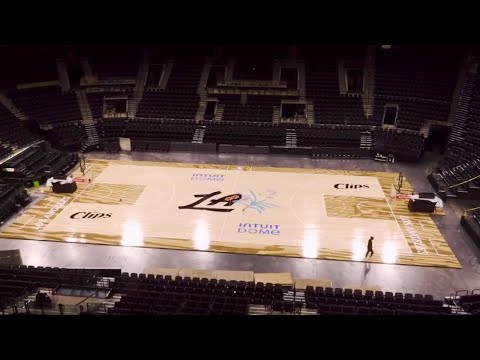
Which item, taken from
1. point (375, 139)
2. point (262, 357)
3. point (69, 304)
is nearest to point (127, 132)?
point (375, 139)

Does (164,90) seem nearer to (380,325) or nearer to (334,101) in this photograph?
(334,101)

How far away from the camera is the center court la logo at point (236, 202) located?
20281 millimetres

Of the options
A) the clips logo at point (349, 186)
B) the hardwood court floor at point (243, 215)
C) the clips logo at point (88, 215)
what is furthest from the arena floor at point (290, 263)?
Answer: the clips logo at point (349, 186)

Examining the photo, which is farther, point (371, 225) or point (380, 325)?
point (371, 225)

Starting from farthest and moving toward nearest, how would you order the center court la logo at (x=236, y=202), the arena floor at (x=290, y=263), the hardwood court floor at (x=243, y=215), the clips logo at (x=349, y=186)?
1. the clips logo at (x=349, y=186)
2. the center court la logo at (x=236, y=202)
3. the hardwood court floor at (x=243, y=215)
4. the arena floor at (x=290, y=263)

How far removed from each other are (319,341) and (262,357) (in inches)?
A: 26.2

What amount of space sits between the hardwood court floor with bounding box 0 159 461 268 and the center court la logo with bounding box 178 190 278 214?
0.16 ft

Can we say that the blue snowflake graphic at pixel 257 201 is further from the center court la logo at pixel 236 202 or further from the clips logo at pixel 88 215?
the clips logo at pixel 88 215

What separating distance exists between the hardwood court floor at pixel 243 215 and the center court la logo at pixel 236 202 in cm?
5

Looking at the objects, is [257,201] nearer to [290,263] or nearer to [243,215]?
[243,215]

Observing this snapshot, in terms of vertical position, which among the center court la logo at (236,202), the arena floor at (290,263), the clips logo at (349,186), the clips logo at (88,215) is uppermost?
the clips logo at (349,186)

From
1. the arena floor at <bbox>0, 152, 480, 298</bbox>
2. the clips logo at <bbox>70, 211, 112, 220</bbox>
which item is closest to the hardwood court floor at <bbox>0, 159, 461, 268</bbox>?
the clips logo at <bbox>70, 211, 112, 220</bbox>

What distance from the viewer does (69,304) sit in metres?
12.5

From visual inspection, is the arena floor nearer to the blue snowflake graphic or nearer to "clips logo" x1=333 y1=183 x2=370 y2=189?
the blue snowflake graphic
